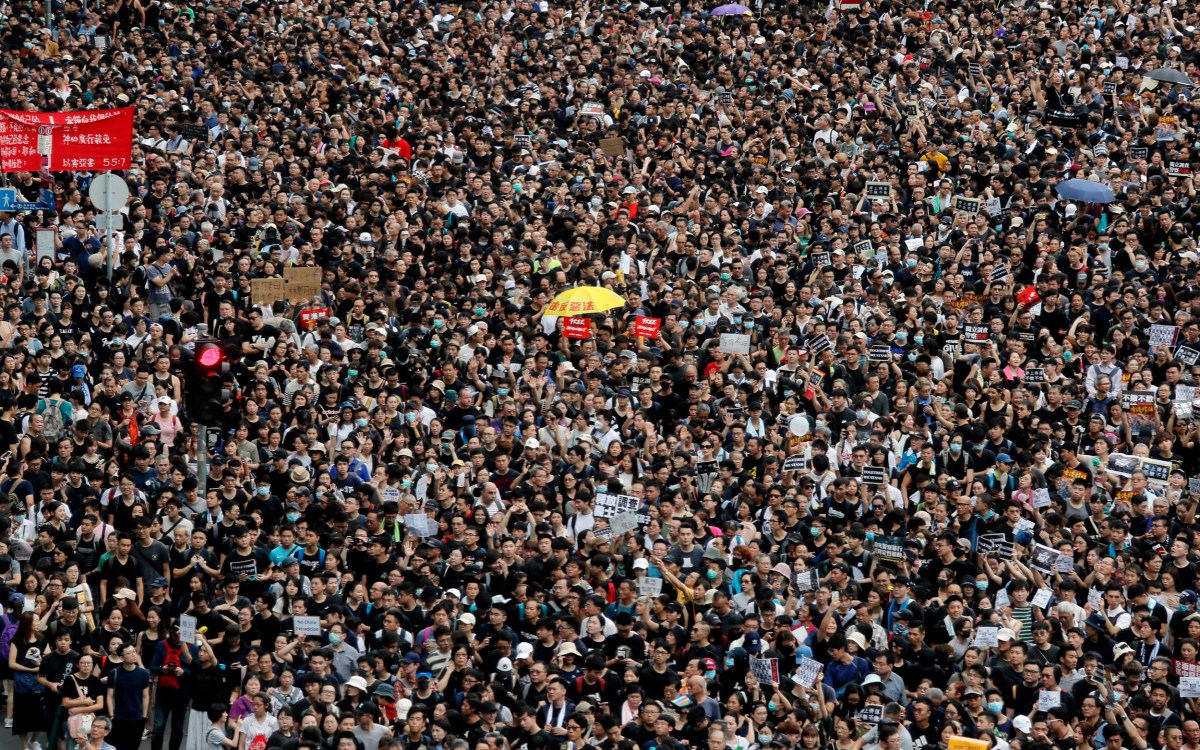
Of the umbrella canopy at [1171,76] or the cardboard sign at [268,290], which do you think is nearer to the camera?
the cardboard sign at [268,290]

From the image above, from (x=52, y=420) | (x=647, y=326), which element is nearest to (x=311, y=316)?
(x=52, y=420)

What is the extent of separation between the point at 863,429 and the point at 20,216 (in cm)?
1101

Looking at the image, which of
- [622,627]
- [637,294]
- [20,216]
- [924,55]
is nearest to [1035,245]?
[637,294]

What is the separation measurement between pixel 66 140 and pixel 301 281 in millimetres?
4058

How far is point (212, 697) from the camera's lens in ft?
58.2

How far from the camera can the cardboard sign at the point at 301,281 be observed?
77.6 feet

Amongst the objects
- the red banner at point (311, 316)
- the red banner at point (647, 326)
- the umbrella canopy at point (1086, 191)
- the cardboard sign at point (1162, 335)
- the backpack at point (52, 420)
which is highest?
the umbrella canopy at point (1086, 191)

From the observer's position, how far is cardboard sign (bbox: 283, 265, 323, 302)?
23656 millimetres

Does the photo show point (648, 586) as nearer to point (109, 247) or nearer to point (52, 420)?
point (52, 420)

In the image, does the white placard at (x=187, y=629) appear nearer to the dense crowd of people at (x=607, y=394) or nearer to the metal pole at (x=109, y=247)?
the dense crowd of people at (x=607, y=394)

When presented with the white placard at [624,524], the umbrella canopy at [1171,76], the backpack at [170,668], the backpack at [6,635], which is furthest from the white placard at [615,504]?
the umbrella canopy at [1171,76]

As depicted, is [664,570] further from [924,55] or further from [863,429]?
[924,55]

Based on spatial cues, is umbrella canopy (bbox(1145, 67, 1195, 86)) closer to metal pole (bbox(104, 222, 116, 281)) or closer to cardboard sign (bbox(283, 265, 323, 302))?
cardboard sign (bbox(283, 265, 323, 302))

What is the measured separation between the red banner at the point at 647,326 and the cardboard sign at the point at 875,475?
416 cm
